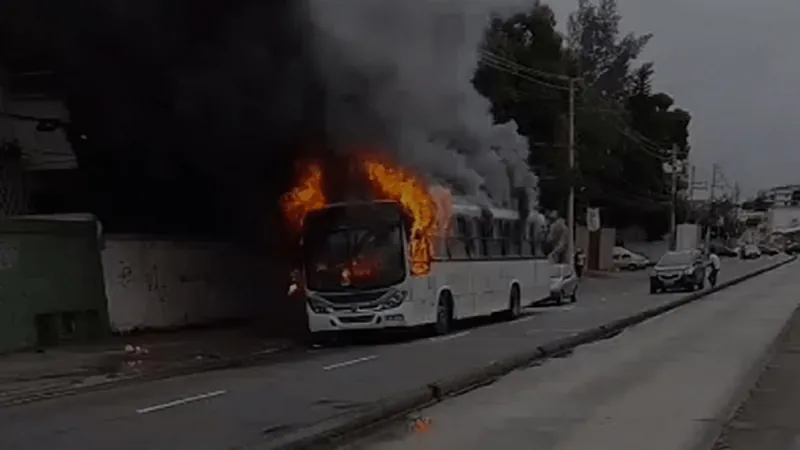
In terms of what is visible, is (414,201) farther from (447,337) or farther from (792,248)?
(792,248)

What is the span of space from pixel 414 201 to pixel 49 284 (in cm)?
657

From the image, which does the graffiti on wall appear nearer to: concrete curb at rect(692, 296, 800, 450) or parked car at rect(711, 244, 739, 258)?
concrete curb at rect(692, 296, 800, 450)

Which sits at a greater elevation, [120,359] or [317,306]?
[317,306]

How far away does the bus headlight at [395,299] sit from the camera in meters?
21.8

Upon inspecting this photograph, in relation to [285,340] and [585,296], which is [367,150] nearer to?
[285,340]

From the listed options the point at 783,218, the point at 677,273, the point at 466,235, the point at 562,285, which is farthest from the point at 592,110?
the point at 783,218

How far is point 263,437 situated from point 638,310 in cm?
2050

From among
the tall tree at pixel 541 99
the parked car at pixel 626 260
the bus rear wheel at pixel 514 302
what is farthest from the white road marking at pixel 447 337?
the parked car at pixel 626 260

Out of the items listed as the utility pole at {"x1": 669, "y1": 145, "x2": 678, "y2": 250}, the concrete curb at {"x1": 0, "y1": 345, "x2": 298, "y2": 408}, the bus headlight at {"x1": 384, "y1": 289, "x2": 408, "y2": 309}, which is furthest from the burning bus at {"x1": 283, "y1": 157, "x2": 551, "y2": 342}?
the utility pole at {"x1": 669, "y1": 145, "x2": 678, "y2": 250}

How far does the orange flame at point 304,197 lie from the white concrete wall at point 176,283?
2.86 meters

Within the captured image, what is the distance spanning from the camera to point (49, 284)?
20.7 meters

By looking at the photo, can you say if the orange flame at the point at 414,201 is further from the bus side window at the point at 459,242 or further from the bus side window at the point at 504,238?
the bus side window at the point at 504,238

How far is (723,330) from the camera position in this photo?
910 inches

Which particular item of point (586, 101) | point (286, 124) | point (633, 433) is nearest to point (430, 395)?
point (633, 433)
